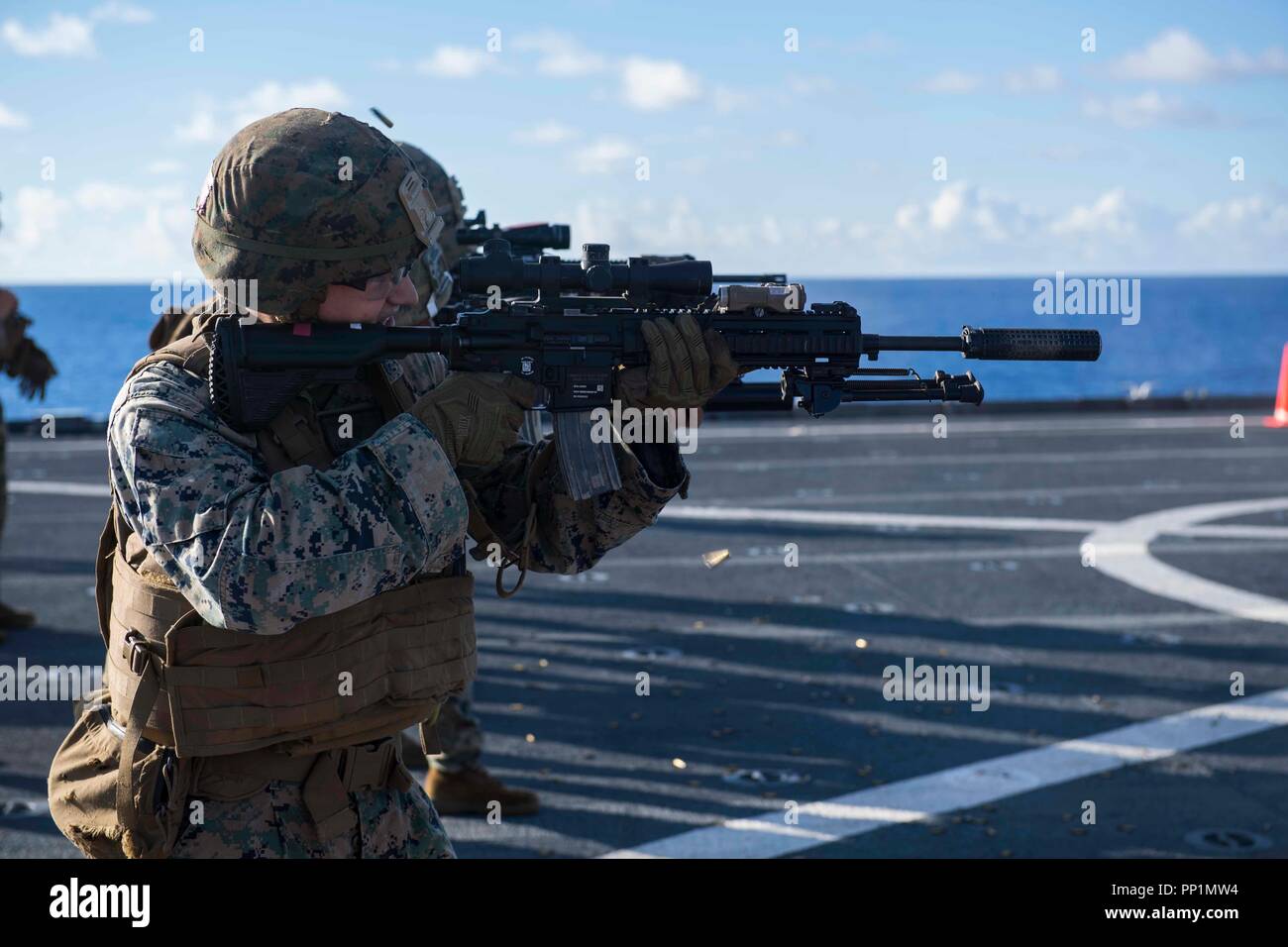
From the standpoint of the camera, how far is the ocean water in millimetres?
58406

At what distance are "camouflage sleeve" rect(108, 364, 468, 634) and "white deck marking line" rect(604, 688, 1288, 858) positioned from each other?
118 inches

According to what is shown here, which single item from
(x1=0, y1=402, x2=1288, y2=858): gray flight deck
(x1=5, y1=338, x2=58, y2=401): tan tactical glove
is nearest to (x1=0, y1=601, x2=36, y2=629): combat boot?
(x1=0, y1=402, x2=1288, y2=858): gray flight deck

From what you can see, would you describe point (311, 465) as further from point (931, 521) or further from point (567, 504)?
point (931, 521)

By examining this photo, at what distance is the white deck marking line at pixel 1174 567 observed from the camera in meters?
8.99

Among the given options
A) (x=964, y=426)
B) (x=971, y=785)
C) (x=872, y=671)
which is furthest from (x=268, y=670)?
(x=964, y=426)

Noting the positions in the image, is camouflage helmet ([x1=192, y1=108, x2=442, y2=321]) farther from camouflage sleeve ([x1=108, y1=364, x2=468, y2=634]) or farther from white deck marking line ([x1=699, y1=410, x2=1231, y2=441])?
white deck marking line ([x1=699, y1=410, x2=1231, y2=441])

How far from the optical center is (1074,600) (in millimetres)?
9125

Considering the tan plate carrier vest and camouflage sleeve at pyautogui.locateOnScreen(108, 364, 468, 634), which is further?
the tan plate carrier vest

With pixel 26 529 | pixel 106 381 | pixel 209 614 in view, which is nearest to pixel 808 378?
pixel 209 614

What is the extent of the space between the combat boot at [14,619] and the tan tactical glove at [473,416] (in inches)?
271

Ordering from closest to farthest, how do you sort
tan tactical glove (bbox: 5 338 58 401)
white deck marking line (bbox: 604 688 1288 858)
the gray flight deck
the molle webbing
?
the molle webbing
white deck marking line (bbox: 604 688 1288 858)
the gray flight deck
tan tactical glove (bbox: 5 338 58 401)

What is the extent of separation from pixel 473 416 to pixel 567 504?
0.40 metres

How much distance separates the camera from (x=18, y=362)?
28.0ft

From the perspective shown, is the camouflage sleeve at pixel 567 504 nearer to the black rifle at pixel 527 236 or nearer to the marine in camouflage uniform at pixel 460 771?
the marine in camouflage uniform at pixel 460 771
